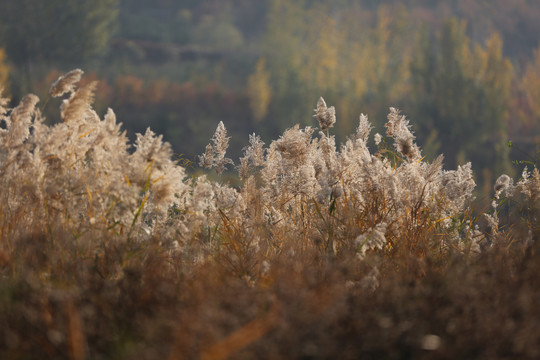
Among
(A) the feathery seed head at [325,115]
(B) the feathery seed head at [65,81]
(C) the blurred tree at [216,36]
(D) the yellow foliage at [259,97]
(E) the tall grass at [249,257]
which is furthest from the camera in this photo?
(C) the blurred tree at [216,36]

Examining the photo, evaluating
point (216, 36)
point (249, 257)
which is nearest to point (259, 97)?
point (216, 36)

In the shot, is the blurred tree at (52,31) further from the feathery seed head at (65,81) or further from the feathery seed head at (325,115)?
the feathery seed head at (325,115)

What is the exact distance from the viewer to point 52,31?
93.9 feet

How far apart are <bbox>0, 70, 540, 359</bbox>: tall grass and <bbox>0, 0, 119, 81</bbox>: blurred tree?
26.9 metres

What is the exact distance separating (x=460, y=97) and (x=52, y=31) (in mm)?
20370

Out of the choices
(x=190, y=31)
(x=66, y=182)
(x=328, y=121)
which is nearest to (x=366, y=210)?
(x=328, y=121)

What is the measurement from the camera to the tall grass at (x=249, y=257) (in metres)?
1.99

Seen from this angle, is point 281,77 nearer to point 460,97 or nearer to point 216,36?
point 460,97

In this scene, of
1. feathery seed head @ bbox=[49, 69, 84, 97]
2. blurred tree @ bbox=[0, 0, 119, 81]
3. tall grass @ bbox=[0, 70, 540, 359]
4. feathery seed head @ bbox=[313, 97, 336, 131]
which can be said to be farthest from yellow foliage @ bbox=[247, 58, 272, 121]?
feathery seed head @ bbox=[49, 69, 84, 97]

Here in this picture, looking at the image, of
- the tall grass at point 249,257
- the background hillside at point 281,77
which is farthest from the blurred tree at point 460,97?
the tall grass at point 249,257

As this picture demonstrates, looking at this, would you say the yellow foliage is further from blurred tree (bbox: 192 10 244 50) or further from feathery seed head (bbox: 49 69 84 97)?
feathery seed head (bbox: 49 69 84 97)

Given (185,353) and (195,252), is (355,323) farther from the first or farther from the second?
(195,252)

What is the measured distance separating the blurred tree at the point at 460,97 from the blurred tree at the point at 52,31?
17.1 meters

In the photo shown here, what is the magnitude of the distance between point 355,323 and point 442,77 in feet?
73.1
